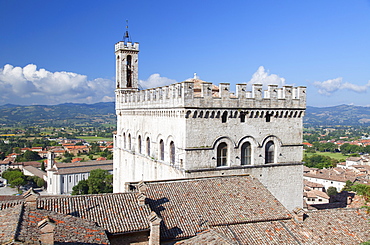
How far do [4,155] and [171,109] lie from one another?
172 metres

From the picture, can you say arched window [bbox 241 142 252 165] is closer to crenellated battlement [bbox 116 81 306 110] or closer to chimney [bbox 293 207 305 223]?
crenellated battlement [bbox 116 81 306 110]

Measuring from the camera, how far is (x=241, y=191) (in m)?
20.9

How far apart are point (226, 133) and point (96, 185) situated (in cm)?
6315

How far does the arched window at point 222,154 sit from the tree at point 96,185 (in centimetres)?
6065

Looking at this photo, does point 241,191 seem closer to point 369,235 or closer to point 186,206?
point 186,206

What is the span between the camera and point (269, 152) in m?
25.8

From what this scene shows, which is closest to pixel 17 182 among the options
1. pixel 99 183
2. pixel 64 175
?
pixel 64 175

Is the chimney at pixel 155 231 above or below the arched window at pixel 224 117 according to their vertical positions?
below

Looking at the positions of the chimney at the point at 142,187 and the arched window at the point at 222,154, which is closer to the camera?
the chimney at the point at 142,187

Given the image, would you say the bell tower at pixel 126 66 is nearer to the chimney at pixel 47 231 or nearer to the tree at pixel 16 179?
the chimney at pixel 47 231

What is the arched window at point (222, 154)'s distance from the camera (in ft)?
79.0

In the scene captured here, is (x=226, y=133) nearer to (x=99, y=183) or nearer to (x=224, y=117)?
(x=224, y=117)

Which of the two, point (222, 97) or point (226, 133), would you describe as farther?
point (226, 133)

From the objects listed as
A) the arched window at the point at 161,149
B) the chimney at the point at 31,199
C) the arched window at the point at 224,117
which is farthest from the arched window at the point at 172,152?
the chimney at the point at 31,199
